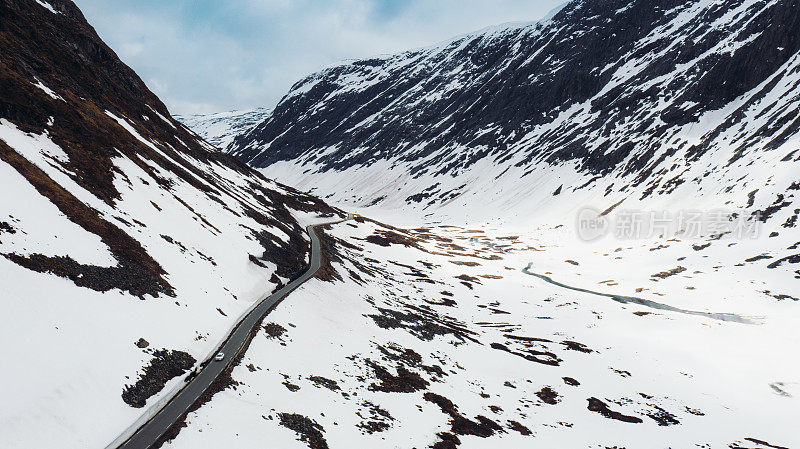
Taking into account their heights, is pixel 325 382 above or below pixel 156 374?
below

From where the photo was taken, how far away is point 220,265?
119ft

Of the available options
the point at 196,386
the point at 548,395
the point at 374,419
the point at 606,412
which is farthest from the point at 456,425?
the point at 196,386

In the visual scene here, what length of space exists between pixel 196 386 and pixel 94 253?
37.7 ft

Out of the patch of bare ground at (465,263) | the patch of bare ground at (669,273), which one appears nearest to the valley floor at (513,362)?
the patch of bare ground at (669,273)

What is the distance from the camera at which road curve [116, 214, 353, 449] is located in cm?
1579

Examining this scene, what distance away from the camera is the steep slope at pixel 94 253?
51.9 feet

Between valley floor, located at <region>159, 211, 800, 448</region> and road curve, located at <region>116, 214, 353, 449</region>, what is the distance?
1016 millimetres

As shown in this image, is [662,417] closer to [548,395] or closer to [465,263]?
[548,395]

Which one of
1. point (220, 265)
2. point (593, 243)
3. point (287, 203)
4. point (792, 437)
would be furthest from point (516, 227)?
point (220, 265)

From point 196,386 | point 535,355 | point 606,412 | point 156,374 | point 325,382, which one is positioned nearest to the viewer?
point 156,374

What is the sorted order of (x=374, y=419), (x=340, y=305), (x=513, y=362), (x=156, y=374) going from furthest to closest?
(x=340, y=305) < (x=513, y=362) < (x=374, y=419) < (x=156, y=374)

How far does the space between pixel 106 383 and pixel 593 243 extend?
365ft

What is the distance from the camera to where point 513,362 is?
40062 mm

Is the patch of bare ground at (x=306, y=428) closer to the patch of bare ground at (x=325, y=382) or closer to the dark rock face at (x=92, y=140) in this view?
the patch of bare ground at (x=325, y=382)
